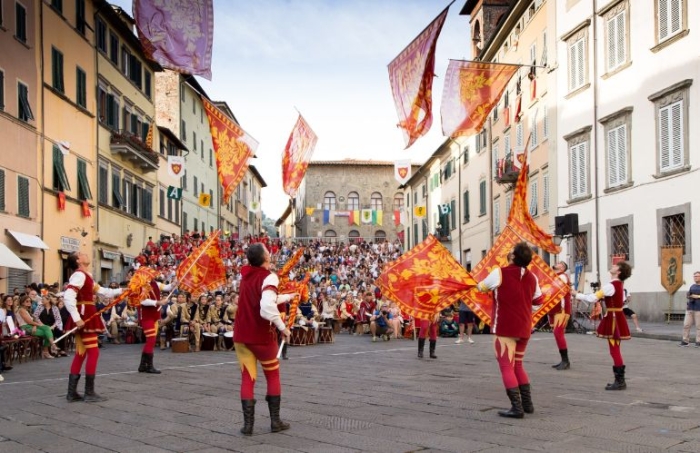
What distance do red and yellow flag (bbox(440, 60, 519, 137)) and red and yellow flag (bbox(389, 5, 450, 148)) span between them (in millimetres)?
2493

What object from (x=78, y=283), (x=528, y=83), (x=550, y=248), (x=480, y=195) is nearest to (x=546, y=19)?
(x=528, y=83)

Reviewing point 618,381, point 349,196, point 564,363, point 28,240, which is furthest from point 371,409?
point 349,196

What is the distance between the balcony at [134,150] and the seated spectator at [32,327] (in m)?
18.0

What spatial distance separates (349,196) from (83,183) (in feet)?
189

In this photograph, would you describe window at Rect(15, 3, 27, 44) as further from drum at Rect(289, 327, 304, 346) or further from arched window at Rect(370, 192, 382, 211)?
arched window at Rect(370, 192, 382, 211)

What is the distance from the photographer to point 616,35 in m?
27.4

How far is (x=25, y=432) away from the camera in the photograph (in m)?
8.01

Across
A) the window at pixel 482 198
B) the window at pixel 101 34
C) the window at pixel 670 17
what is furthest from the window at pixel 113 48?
the window at pixel 670 17

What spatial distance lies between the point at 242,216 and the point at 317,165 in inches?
487

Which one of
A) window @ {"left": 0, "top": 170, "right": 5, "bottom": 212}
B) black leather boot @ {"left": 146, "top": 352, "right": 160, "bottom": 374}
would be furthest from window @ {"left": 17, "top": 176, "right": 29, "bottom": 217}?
black leather boot @ {"left": 146, "top": 352, "right": 160, "bottom": 374}

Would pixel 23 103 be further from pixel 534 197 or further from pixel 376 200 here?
pixel 376 200

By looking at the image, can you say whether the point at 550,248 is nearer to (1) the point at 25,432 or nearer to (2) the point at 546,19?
(1) the point at 25,432

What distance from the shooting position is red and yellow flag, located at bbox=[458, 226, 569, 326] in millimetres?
11117

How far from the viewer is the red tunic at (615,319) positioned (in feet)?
34.7
